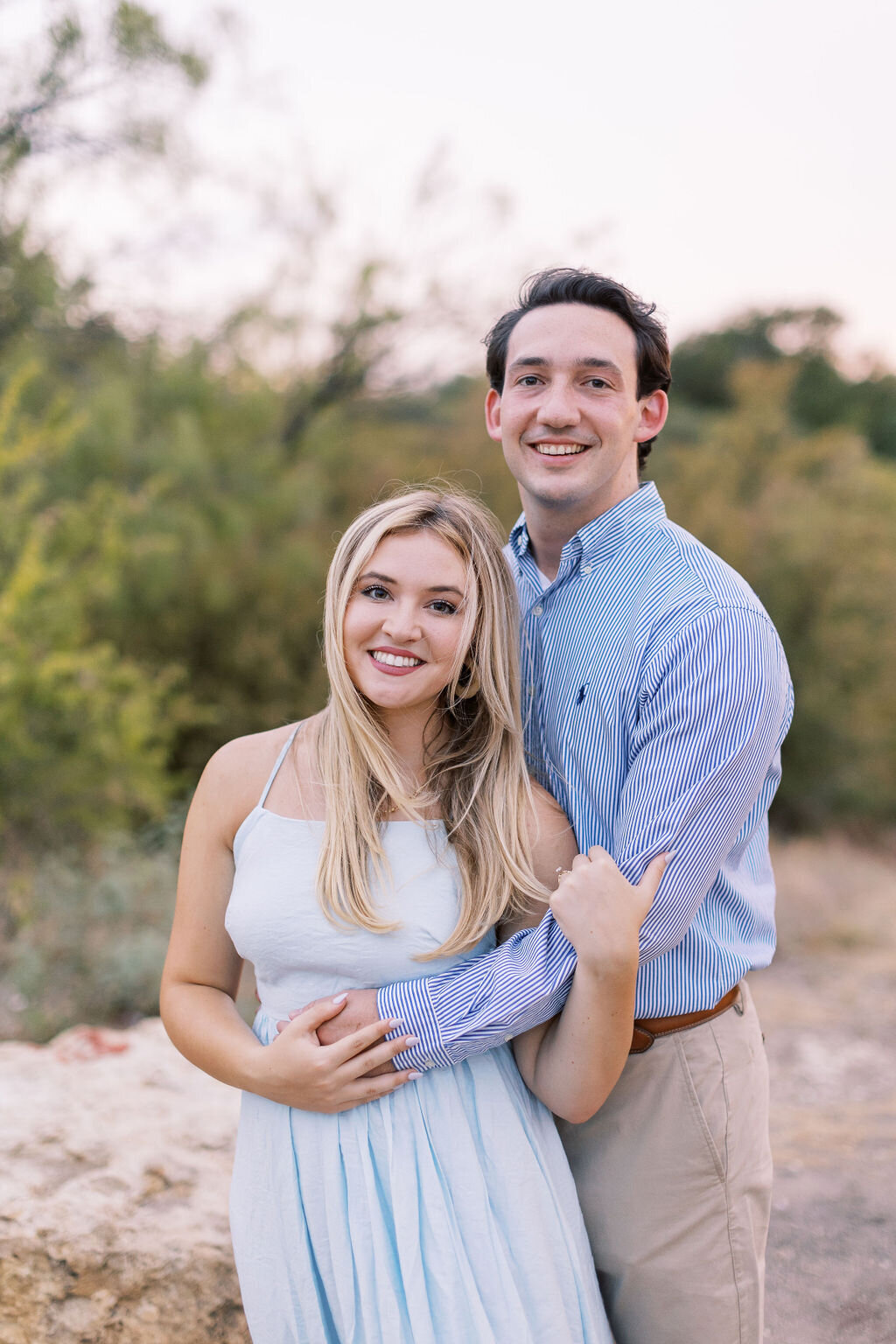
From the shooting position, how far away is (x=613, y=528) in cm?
211

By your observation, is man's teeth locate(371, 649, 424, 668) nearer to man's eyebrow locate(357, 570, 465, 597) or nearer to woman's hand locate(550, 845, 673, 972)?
man's eyebrow locate(357, 570, 465, 597)

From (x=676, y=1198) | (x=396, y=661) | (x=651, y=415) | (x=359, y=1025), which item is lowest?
(x=676, y=1198)

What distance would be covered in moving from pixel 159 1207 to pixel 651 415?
80.9 inches

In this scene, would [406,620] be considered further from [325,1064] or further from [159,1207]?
[159,1207]

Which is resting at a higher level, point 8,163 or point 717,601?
point 8,163

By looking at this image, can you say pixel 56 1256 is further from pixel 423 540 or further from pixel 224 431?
pixel 224 431

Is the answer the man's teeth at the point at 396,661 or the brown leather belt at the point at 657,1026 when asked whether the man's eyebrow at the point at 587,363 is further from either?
the brown leather belt at the point at 657,1026

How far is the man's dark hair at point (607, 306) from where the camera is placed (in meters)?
2.20

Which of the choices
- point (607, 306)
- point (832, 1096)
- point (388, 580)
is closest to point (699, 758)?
point (388, 580)

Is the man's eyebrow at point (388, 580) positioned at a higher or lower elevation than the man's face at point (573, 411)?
lower

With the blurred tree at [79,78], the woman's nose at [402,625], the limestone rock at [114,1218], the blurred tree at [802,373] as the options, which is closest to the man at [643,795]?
the woman's nose at [402,625]

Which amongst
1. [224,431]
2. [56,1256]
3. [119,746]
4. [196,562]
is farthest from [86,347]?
[56,1256]

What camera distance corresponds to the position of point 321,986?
1848 mm

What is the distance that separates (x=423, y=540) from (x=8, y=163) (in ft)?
20.6
